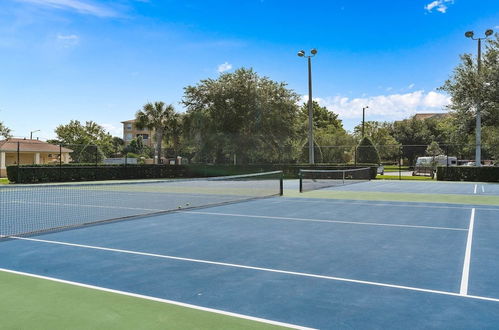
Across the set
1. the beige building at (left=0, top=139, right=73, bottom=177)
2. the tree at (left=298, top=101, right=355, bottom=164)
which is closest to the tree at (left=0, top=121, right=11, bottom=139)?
the beige building at (left=0, top=139, right=73, bottom=177)

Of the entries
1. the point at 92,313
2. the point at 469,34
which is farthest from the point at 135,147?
the point at 92,313

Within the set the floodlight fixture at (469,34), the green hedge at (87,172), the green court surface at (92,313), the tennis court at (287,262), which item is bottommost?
the green court surface at (92,313)

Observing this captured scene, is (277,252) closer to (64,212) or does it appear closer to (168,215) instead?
(168,215)

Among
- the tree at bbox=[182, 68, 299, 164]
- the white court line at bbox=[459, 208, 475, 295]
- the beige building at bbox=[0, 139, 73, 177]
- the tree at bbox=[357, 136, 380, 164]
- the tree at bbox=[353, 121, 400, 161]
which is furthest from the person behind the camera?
the tree at bbox=[353, 121, 400, 161]

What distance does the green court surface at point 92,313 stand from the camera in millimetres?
3988

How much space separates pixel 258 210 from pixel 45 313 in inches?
347

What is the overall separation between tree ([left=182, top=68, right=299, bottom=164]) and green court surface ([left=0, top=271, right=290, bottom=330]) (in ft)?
108

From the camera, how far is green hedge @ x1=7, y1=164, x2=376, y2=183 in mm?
28469

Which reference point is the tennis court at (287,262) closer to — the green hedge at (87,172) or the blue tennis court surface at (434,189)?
the blue tennis court surface at (434,189)

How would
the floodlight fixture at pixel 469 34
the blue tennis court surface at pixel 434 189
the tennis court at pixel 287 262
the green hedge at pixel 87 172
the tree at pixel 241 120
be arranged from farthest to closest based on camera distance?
the tree at pixel 241 120
the green hedge at pixel 87 172
the floodlight fixture at pixel 469 34
the blue tennis court surface at pixel 434 189
the tennis court at pixel 287 262

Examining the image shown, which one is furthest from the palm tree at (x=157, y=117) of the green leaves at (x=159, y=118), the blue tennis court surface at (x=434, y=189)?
the blue tennis court surface at (x=434, y=189)

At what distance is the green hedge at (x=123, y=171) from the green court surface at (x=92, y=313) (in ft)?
86.0

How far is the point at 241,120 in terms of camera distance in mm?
39062

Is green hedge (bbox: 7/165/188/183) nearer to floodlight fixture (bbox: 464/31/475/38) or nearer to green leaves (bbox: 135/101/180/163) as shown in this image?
green leaves (bbox: 135/101/180/163)
